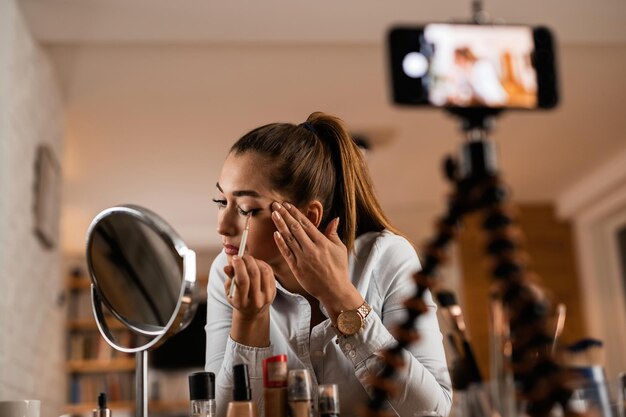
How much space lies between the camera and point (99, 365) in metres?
5.85

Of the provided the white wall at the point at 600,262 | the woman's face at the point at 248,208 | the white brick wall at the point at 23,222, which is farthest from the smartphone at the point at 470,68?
the white wall at the point at 600,262

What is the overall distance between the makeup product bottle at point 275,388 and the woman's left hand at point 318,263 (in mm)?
94

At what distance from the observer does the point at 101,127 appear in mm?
3830

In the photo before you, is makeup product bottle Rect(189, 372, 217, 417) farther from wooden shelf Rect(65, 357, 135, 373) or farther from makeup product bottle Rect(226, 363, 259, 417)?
wooden shelf Rect(65, 357, 135, 373)

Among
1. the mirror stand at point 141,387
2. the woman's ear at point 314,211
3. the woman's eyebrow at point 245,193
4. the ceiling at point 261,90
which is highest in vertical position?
the ceiling at point 261,90

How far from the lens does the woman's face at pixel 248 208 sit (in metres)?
0.86

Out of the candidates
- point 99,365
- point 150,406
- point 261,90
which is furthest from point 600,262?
point 99,365

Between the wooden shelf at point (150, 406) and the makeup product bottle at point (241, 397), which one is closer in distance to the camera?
the makeup product bottle at point (241, 397)

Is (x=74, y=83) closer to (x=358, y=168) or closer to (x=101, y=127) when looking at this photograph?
(x=101, y=127)

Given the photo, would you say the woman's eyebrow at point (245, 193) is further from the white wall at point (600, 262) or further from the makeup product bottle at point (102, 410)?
the white wall at point (600, 262)

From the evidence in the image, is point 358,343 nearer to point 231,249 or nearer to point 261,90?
point 231,249

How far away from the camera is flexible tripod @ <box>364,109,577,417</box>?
38cm

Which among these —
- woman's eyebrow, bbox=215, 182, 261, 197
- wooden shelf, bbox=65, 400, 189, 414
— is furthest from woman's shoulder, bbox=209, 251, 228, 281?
wooden shelf, bbox=65, 400, 189, 414

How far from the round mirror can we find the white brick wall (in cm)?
160
